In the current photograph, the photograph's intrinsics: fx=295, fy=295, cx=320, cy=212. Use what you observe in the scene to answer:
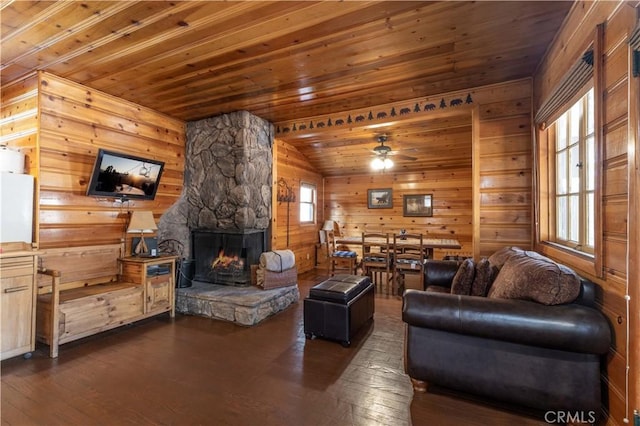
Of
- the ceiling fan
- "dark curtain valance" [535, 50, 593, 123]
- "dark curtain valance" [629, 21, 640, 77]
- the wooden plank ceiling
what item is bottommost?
"dark curtain valance" [629, 21, 640, 77]

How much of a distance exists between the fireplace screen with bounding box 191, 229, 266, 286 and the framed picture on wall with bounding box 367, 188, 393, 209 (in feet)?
11.0

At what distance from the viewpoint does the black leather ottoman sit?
285 centimetres

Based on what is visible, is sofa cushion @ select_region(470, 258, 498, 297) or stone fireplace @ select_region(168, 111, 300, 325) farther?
stone fireplace @ select_region(168, 111, 300, 325)

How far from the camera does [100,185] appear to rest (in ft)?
11.3

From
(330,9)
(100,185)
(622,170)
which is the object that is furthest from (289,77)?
(622,170)

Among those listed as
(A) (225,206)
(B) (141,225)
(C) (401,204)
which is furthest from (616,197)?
(C) (401,204)

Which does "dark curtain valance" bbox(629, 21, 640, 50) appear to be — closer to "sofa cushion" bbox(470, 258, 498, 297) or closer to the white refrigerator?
"sofa cushion" bbox(470, 258, 498, 297)

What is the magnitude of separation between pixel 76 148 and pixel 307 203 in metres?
4.34

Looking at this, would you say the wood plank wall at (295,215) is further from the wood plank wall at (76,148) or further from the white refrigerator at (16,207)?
the white refrigerator at (16,207)

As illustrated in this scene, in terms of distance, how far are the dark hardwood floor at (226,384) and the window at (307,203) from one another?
3678 mm

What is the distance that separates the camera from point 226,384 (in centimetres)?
221

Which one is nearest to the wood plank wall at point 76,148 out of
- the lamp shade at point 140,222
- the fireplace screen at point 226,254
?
the lamp shade at point 140,222

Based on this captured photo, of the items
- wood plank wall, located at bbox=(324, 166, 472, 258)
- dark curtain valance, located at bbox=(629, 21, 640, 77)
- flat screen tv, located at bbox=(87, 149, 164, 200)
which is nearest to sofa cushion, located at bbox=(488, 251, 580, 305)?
dark curtain valance, located at bbox=(629, 21, 640, 77)

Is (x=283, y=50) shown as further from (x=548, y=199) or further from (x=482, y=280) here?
(x=548, y=199)
